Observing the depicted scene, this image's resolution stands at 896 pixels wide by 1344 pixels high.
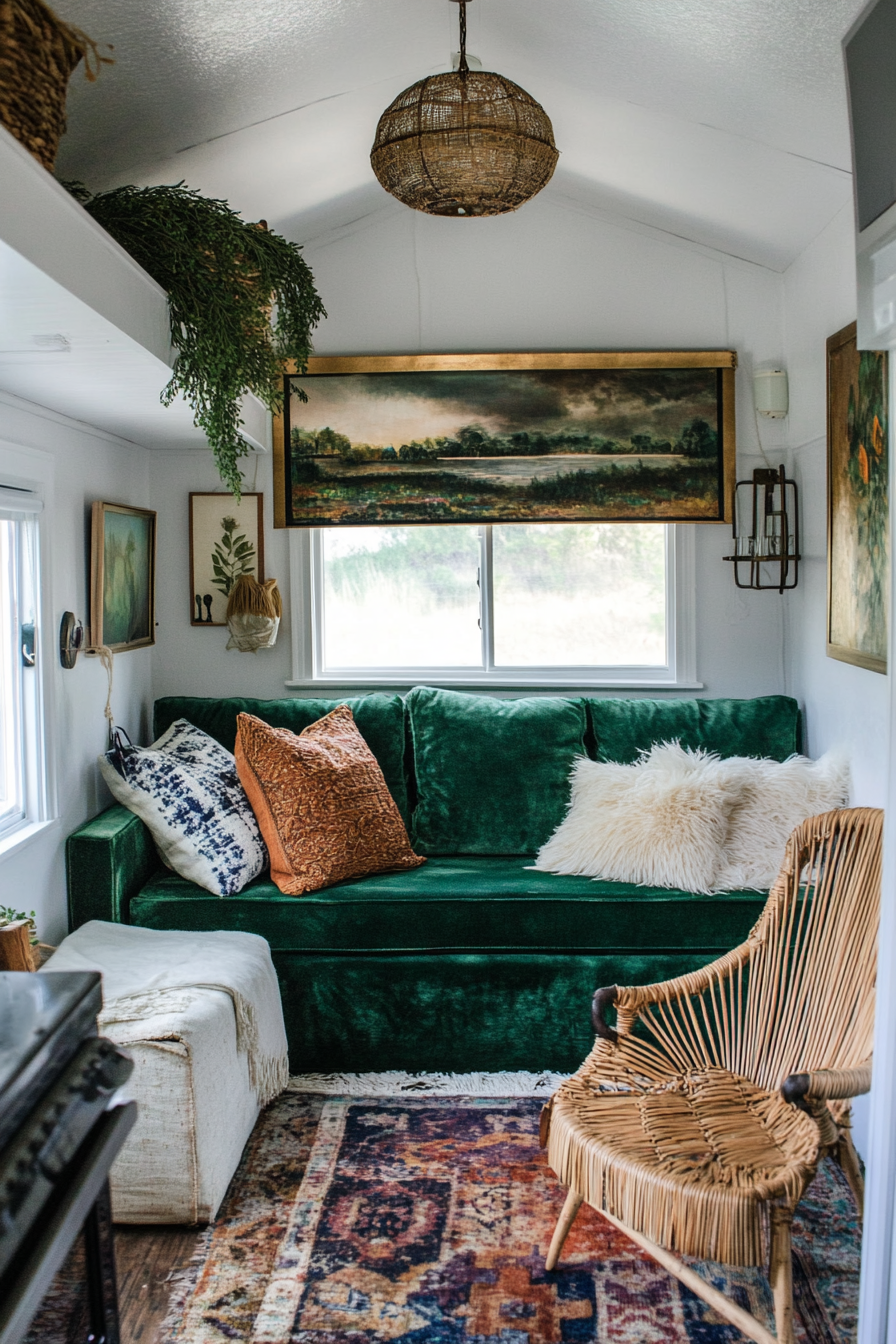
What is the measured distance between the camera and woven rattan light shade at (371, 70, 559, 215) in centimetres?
235

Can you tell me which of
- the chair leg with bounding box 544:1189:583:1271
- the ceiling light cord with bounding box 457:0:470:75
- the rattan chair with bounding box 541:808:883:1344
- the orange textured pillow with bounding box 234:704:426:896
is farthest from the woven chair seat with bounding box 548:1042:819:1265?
the ceiling light cord with bounding box 457:0:470:75

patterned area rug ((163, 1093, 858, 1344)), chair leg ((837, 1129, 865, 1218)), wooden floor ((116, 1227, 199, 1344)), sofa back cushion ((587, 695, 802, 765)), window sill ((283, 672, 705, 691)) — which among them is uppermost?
window sill ((283, 672, 705, 691))

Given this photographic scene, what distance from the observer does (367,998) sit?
3029mm

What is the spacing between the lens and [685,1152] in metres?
1.98

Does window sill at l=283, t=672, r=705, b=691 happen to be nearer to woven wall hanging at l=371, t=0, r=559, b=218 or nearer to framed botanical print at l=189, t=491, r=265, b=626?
framed botanical print at l=189, t=491, r=265, b=626

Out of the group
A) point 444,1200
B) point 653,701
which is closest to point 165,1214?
point 444,1200

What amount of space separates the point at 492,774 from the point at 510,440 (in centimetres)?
125

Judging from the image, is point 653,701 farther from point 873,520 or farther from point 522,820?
point 873,520

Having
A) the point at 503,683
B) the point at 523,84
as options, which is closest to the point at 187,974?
the point at 503,683

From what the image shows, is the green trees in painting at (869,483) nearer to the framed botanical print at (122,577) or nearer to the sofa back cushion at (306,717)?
the sofa back cushion at (306,717)

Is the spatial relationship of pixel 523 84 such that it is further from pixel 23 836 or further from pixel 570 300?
pixel 23 836

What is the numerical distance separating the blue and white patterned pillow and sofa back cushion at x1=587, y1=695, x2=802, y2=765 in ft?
4.07

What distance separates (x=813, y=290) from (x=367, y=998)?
2.63 m

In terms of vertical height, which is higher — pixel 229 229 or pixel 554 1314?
pixel 229 229
